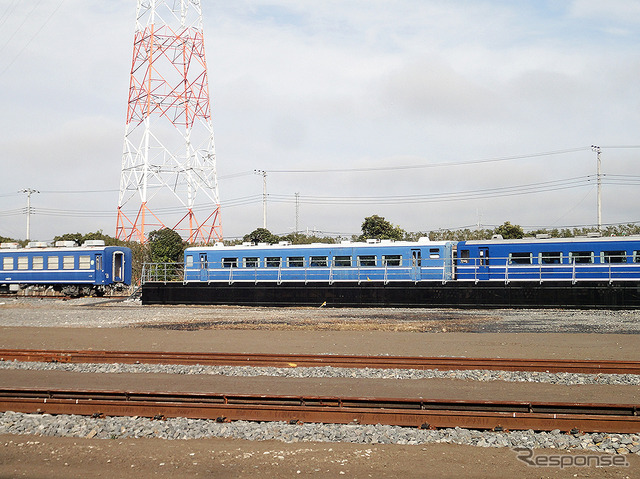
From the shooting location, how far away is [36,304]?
3625 cm

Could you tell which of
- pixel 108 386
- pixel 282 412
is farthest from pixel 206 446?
pixel 108 386

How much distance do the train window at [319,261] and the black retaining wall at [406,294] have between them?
190 centimetres

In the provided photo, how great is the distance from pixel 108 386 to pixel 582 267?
80.5 ft

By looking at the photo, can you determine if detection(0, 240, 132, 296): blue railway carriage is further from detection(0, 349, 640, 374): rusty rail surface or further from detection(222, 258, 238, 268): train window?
detection(0, 349, 640, 374): rusty rail surface

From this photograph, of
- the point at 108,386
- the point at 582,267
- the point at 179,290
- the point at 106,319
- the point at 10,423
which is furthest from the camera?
the point at 179,290

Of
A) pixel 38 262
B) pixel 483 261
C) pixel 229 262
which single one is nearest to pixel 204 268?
pixel 229 262

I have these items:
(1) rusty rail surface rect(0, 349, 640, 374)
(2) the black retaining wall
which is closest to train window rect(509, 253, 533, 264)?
(2) the black retaining wall

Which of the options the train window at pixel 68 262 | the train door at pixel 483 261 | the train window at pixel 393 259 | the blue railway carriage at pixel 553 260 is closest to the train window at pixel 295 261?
the train window at pixel 393 259

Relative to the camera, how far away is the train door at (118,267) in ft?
143

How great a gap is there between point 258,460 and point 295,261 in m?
26.7

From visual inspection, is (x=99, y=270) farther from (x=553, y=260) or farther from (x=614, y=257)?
(x=614, y=257)

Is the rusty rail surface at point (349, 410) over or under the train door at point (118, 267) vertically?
under

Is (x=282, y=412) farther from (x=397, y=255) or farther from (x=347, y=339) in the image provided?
(x=397, y=255)

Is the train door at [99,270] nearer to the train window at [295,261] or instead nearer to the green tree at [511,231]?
the train window at [295,261]
